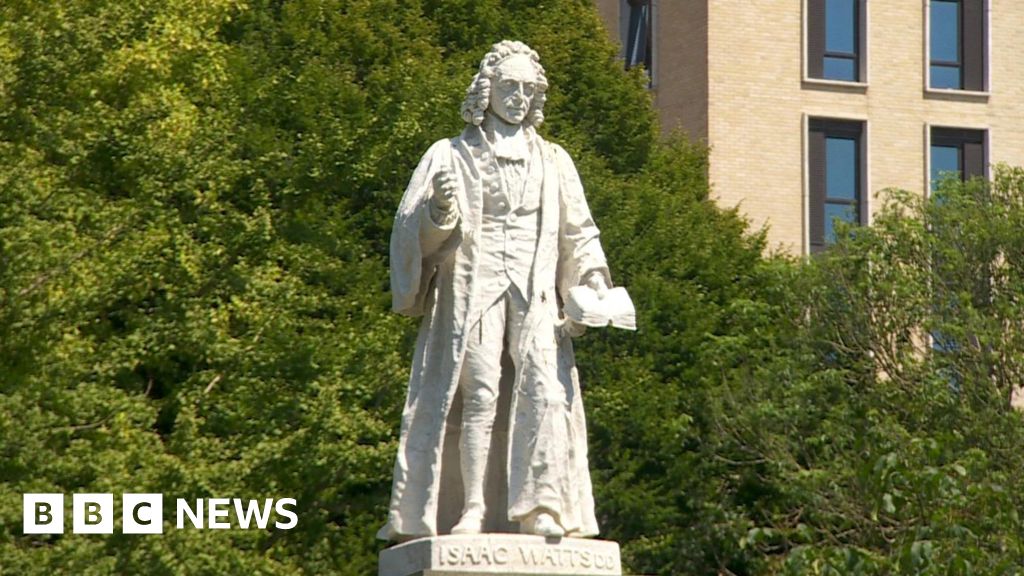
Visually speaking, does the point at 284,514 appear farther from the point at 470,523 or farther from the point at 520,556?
the point at 520,556

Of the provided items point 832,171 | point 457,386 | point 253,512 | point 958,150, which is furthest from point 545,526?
point 958,150

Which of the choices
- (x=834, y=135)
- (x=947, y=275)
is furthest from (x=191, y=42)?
(x=834, y=135)

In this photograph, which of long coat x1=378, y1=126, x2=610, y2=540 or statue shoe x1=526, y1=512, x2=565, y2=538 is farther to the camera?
long coat x1=378, y1=126, x2=610, y2=540

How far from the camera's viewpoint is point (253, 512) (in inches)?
1278

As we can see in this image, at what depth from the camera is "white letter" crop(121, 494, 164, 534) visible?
30719 millimetres

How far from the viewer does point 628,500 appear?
37.1 m

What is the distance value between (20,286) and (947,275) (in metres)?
15.3

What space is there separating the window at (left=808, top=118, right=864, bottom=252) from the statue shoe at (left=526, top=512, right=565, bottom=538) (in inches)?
1567

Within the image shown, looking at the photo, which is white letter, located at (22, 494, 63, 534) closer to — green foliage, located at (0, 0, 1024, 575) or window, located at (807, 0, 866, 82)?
green foliage, located at (0, 0, 1024, 575)

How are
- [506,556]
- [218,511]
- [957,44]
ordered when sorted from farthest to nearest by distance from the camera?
[957,44], [218,511], [506,556]

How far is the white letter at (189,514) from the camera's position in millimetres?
31328

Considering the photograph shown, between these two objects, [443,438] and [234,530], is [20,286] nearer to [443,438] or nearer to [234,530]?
[234,530]

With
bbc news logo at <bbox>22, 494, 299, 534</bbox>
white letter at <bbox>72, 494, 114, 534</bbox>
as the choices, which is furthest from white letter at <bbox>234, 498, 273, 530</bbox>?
white letter at <bbox>72, 494, 114, 534</bbox>

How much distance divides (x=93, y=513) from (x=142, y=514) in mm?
736
